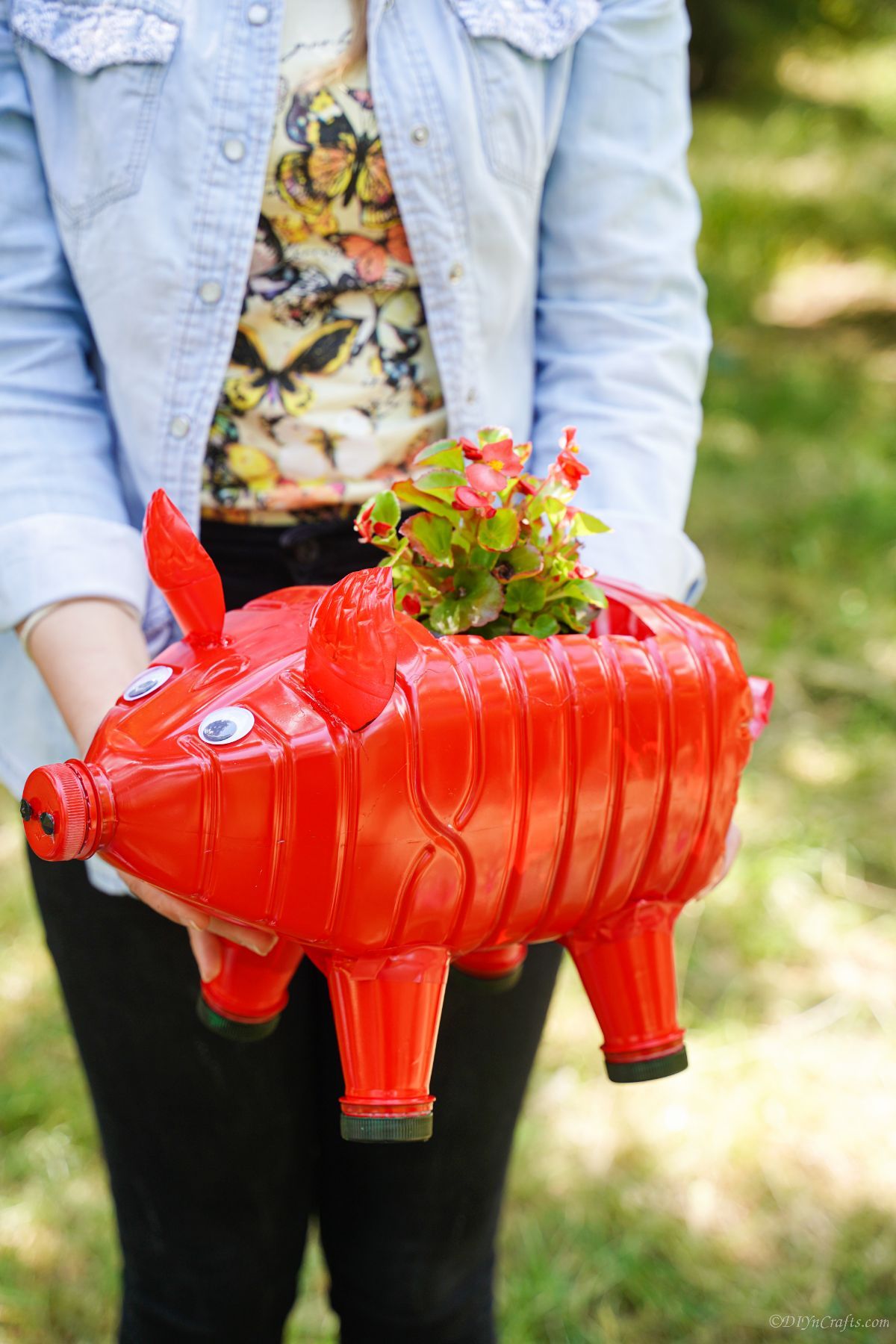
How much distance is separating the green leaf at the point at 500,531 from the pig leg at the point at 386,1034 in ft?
0.73

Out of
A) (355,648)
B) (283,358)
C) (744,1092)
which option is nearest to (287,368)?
(283,358)

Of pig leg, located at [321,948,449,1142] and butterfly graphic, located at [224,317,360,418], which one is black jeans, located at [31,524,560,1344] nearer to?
butterfly graphic, located at [224,317,360,418]

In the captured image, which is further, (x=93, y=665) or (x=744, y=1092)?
(x=744, y=1092)

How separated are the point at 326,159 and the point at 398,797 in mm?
457

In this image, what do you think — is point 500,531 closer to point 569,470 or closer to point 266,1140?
point 569,470

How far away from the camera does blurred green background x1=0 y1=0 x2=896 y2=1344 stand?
1538 mm

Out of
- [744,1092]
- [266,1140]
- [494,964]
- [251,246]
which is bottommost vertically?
[744,1092]

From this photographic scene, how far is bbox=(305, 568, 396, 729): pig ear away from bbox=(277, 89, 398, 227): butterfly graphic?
1.17 feet

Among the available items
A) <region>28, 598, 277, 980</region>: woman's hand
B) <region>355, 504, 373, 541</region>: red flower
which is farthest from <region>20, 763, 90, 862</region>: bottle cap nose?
<region>355, 504, 373, 541</region>: red flower

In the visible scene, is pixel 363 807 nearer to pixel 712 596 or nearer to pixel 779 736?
pixel 779 736

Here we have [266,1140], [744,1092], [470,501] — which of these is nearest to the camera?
[470,501]

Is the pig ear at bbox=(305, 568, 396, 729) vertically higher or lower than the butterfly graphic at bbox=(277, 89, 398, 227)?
lower

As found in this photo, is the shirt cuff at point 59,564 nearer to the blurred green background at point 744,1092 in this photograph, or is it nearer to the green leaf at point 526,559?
the green leaf at point 526,559

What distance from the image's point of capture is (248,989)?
72cm
